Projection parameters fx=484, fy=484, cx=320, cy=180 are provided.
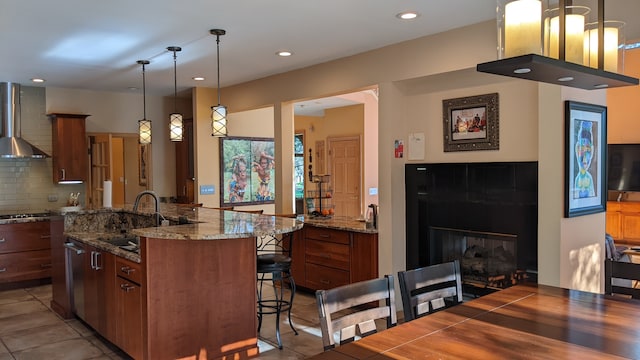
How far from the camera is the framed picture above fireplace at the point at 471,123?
4.16m

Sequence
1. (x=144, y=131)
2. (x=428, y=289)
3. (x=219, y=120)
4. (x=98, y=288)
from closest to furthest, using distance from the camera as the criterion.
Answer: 1. (x=428, y=289)
2. (x=98, y=288)
3. (x=219, y=120)
4. (x=144, y=131)

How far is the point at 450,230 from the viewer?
14.6 ft

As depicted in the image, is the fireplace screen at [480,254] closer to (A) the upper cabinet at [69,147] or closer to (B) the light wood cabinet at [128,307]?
(B) the light wood cabinet at [128,307]

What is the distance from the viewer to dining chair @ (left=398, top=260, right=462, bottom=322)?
2.25 metres

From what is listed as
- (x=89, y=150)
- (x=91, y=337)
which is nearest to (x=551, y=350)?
(x=91, y=337)

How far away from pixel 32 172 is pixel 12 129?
677 millimetres

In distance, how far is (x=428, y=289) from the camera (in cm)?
242

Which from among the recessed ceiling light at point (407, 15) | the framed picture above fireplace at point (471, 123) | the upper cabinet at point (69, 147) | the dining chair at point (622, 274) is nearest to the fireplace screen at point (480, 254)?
the framed picture above fireplace at point (471, 123)

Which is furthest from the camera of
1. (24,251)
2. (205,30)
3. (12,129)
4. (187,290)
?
(12,129)

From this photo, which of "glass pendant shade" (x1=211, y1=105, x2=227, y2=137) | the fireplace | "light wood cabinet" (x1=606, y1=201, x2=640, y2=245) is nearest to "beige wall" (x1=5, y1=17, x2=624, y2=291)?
the fireplace

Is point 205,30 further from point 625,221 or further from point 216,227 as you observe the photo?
point 625,221

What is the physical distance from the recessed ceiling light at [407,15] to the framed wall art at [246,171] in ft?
13.7

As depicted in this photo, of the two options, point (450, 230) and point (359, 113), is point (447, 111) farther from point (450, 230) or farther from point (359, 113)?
point (359, 113)

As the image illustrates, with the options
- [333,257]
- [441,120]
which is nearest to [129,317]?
[333,257]
